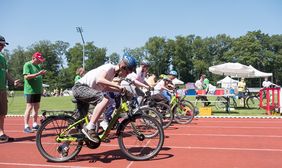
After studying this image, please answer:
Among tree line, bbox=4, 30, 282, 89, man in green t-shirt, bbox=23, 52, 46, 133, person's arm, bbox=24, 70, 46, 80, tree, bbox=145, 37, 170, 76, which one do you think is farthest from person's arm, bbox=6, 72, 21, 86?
tree, bbox=145, 37, 170, 76

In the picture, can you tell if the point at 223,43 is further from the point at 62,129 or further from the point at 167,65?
the point at 62,129

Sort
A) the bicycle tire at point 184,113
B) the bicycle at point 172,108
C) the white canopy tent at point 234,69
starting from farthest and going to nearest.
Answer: the white canopy tent at point 234,69 < the bicycle tire at point 184,113 < the bicycle at point 172,108

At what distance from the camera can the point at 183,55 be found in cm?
10038

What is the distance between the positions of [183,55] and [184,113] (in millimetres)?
90946

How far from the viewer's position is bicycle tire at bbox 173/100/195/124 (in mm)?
10305

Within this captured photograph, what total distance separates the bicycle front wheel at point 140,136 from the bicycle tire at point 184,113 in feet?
14.1

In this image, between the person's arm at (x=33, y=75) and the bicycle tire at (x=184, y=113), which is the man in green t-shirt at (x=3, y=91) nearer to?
the person's arm at (x=33, y=75)

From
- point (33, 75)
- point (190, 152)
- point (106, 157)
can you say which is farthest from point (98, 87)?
point (33, 75)

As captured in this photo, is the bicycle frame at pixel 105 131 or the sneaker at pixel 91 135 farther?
the bicycle frame at pixel 105 131

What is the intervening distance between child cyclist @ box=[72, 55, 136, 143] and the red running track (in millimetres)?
644

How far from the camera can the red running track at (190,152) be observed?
18.2 ft

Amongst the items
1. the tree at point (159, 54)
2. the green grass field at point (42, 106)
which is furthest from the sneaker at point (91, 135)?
the tree at point (159, 54)

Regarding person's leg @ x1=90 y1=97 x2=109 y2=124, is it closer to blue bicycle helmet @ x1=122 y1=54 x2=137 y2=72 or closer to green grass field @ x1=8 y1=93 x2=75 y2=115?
blue bicycle helmet @ x1=122 y1=54 x2=137 y2=72

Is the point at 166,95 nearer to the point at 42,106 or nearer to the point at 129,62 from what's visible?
the point at 129,62
